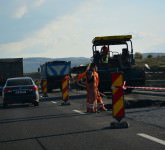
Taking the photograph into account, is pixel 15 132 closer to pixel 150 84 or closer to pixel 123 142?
pixel 123 142

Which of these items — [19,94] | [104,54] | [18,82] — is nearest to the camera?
[19,94]

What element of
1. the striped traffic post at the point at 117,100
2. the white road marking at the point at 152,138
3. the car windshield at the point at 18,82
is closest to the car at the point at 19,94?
the car windshield at the point at 18,82

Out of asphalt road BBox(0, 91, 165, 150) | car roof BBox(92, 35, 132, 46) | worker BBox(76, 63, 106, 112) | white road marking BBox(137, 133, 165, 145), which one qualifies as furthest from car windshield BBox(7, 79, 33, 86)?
white road marking BBox(137, 133, 165, 145)

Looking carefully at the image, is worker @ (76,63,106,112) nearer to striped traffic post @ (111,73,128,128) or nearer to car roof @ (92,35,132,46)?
striped traffic post @ (111,73,128,128)

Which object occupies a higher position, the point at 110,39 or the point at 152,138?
the point at 110,39

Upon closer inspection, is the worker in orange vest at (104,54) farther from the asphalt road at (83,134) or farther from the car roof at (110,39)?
the asphalt road at (83,134)

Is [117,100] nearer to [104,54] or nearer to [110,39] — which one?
[104,54]

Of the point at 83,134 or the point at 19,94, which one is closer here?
the point at 83,134

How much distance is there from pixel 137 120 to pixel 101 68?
11.8m

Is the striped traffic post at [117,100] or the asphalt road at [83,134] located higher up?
the striped traffic post at [117,100]

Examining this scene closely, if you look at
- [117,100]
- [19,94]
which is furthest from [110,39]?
[117,100]

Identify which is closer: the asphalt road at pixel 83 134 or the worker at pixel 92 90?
the asphalt road at pixel 83 134

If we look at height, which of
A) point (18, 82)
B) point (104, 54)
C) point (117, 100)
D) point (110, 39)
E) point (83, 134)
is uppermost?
point (110, 39)

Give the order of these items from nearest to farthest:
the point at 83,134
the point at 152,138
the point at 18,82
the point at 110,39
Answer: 1. the point at 152,138
2. the point at 83,134
3. the point at 18,82
4. the point at 110,39
